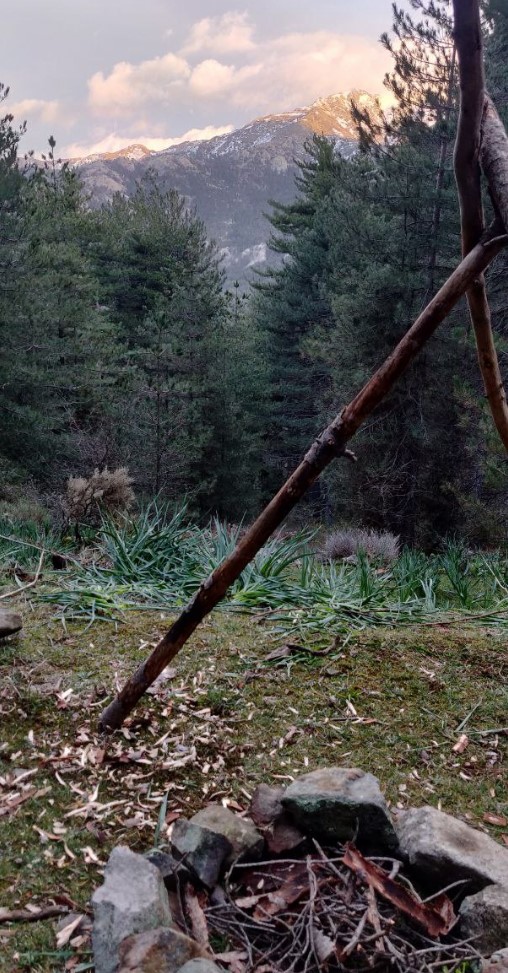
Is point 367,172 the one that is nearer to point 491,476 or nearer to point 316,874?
point 491,476

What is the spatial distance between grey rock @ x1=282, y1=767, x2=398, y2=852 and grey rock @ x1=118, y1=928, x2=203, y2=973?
0.44m

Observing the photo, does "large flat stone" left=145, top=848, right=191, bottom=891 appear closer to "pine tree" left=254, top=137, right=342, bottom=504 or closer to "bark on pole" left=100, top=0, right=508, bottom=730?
"bark on pole" left=100, top=0, right=508, bottom=730

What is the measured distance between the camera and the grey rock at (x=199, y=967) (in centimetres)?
105

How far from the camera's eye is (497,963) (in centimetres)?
119

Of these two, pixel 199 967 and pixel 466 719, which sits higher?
pixel 199 967

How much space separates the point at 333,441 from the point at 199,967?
1.11 metres

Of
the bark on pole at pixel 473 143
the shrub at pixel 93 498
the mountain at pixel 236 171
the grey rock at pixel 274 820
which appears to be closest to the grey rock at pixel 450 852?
the grey rock at pixel 274 820

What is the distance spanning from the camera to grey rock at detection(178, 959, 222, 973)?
1.05m

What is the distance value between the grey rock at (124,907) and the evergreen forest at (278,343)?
23.9 feet

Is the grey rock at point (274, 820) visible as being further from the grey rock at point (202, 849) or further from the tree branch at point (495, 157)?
the tree branch at point (495, 157)

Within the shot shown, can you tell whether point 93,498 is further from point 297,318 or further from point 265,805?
point 297,318

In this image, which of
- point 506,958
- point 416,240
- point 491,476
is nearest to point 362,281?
A: point 416,240

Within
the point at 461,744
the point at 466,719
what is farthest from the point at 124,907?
the point at 466,719

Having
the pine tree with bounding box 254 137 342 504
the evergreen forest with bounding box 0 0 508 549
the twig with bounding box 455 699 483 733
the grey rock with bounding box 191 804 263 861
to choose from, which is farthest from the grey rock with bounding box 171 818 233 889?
the pine tree with bounding box 254 137 342 504
